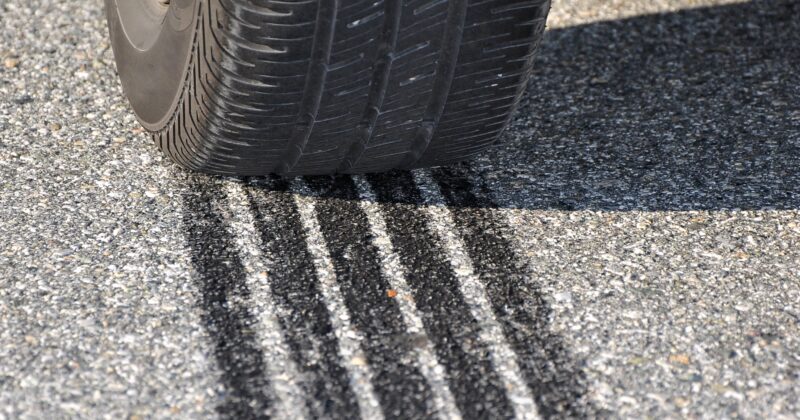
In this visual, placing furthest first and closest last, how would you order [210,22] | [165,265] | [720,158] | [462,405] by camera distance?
[720,158] < [165,265] < [210,22] < [462,405]

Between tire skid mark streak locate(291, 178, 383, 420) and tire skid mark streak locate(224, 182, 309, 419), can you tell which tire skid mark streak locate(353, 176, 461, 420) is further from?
tire skid mark streak locate(224, 182, 309, 419)

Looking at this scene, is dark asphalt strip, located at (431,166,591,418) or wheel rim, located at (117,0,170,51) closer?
dark asphalt strip, located at (431,166,591,418)

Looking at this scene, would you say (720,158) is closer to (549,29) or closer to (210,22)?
(549,29)

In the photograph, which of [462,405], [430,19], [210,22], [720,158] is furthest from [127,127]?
[720,158]

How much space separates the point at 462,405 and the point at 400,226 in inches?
31.2

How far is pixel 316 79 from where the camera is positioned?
2.59 meters

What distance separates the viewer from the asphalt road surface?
7.83 feet

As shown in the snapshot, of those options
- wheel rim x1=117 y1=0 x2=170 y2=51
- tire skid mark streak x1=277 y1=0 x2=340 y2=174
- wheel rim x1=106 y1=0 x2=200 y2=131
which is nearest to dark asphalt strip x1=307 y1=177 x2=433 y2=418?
tire skid mark streak x1=277 y1=0 x2=340 y2=174

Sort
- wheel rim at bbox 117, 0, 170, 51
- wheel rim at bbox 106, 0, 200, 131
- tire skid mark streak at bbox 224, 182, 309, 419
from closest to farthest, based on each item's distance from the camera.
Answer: tire skid mark streak at bbox 224, 182, 309, 419 → wheel rim at bbox 106, 0, 200, 131 → wheel rim at bbox 117, 0, 170, 51

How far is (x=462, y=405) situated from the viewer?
234 cm

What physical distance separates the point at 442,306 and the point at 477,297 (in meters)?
0.10

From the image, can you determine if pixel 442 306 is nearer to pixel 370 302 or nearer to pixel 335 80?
pixel 370 302

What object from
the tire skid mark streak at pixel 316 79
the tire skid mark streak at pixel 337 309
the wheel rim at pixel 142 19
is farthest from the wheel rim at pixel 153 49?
the tire skid mark streak at pixel 337 309

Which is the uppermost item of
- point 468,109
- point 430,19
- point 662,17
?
point 430,19
